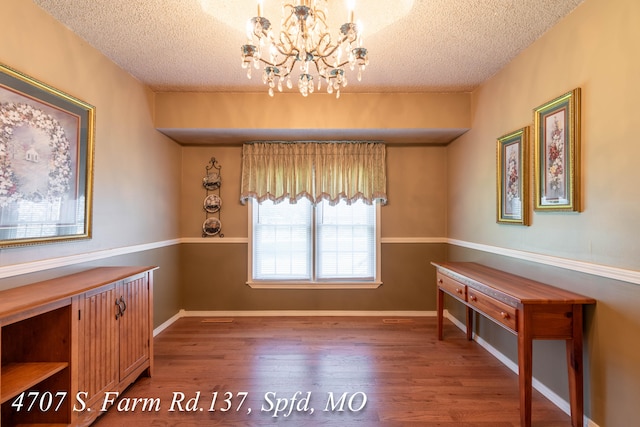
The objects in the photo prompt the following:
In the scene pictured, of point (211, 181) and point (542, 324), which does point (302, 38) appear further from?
point (211, 181)

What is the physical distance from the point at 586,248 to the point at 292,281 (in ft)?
9.54

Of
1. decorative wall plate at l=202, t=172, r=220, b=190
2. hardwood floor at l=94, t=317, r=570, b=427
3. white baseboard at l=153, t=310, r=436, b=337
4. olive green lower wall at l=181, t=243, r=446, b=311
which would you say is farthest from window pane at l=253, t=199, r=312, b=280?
hardwood floor at l=94, t=317, r=570, b=427

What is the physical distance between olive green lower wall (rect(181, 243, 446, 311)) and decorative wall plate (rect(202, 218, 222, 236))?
158 mm

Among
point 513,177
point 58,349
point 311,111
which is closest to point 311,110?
point 311,111

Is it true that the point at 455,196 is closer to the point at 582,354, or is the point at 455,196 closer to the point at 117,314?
the point at 582,354

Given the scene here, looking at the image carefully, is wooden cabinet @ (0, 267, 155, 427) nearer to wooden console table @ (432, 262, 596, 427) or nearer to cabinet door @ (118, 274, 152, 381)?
cabinet door @ (118, 274, 152, 381)

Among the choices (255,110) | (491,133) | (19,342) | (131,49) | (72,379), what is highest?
(131,49)

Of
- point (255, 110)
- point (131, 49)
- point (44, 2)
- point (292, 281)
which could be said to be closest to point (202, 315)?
point (292, 281)

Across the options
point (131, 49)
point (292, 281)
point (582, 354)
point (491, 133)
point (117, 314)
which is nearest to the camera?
point (582, 354)

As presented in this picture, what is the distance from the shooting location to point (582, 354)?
1.78 meters

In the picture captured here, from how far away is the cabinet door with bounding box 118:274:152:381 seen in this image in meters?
2.07

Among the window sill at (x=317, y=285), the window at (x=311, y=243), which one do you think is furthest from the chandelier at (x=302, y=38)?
the window sill at (x=317, y=285)

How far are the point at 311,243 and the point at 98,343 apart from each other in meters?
2.42

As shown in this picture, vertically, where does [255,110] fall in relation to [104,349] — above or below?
above
